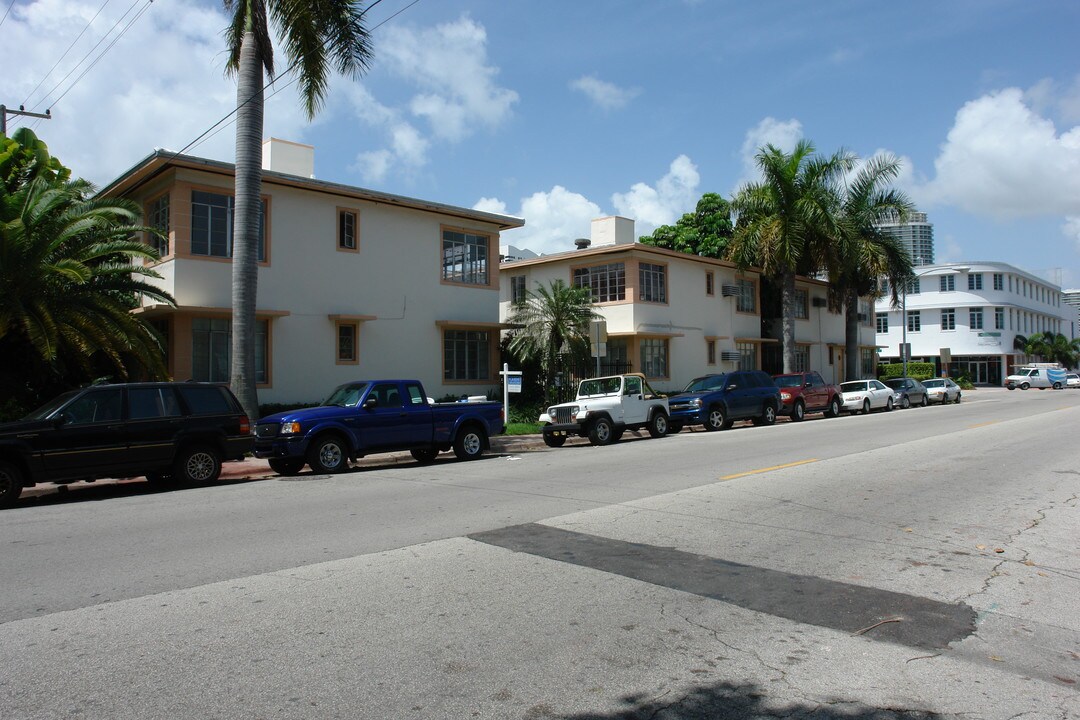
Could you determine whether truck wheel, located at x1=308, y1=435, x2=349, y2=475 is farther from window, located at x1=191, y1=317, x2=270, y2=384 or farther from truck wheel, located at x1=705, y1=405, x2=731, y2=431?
truck wheel, located at x1=705, y1=405, x2=731, y2=431

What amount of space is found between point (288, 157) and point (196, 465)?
42.7 ft

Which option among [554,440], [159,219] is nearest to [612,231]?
[554,440]

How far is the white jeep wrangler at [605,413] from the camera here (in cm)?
2011

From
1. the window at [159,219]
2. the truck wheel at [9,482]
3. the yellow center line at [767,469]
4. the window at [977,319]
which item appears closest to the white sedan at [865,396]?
the yellow center line at [767,469]

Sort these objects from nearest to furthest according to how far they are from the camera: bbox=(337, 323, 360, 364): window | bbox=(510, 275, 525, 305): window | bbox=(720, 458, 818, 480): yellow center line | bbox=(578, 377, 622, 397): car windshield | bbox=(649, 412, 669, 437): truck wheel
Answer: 1. bbox=(720, 458, 818, 480): yellow center line
2. bbox=(578, 377, 622, 397): car windshield
3. bbox=(649, 412, 669, 437): truck wheel
4. bbox=(337, 323, 360, 364): window
5. bbox=(510, 275, 525, 305): window

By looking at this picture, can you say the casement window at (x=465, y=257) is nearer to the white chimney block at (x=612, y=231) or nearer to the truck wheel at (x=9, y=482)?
the white chimney block at (x=612, y=231)

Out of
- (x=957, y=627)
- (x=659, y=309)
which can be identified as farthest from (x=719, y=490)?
(x=659, y=309)

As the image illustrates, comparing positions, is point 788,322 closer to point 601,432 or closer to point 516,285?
point 516,285

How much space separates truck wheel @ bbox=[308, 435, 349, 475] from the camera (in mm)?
14590

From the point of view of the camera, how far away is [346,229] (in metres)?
23.2

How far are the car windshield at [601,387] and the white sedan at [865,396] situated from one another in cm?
1623

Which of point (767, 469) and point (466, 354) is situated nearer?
point (767, 469)

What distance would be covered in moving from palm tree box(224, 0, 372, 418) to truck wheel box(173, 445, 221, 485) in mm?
3510

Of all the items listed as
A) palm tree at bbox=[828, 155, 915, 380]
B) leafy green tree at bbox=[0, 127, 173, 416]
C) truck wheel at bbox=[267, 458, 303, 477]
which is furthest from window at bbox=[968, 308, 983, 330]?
truck wheel at bbox=[267, 458, 303, 477]
